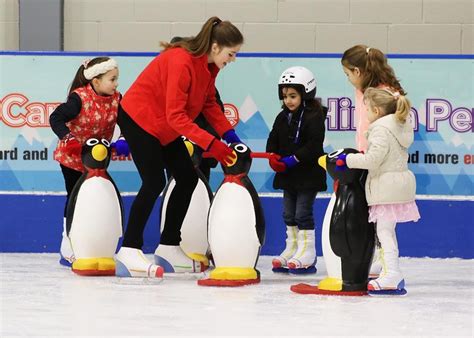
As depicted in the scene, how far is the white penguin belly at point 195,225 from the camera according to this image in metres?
5.78

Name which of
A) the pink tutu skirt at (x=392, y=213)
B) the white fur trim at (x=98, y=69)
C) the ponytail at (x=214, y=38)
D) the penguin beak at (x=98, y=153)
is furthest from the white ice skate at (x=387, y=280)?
the white fur trim at (x=98, y=69)

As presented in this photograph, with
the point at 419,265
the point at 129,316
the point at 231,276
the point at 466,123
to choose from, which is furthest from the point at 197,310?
the point at 466,123

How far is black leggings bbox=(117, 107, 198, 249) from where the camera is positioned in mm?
5305

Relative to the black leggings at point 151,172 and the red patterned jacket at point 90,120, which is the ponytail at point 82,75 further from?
the black leggings at point 151,172

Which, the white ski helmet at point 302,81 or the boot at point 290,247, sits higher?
the white ski helmet at point 302,81

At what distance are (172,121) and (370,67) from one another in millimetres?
979

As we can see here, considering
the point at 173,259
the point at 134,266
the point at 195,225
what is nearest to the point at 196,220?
the point at 195,225

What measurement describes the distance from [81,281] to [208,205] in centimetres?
85

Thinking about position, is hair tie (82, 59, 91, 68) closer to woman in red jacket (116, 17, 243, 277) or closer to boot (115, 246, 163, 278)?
woman in red jacket (116, 17, 243, 277)

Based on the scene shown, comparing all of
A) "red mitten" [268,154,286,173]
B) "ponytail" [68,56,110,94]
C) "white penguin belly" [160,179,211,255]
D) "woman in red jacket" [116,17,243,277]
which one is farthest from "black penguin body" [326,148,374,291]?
"ponytail" [68,56,110,94]

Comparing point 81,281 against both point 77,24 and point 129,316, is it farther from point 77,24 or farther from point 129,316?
point 77,24

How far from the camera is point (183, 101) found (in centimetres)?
517

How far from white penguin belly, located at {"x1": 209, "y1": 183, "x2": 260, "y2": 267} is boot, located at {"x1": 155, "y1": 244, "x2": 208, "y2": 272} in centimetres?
34

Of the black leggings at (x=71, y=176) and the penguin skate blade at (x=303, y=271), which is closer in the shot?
the penguin skate blade at (x=303, y=271)
